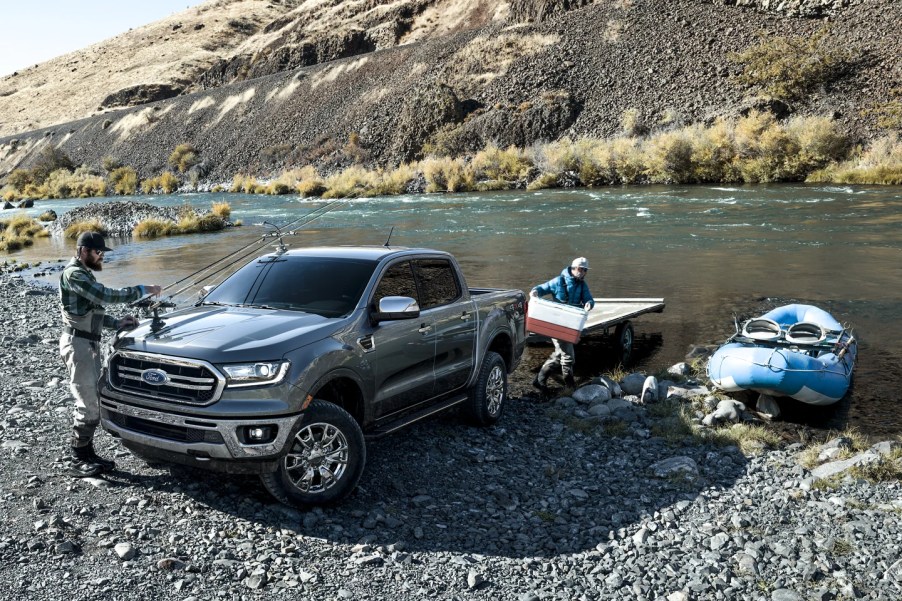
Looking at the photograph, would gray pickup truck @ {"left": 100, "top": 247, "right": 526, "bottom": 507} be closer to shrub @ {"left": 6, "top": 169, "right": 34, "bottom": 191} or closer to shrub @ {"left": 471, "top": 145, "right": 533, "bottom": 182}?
shrub @ {"left": 471, "top": 145, "right": 533, "bottom": 182}

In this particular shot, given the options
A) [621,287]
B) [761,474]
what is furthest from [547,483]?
[621,287]

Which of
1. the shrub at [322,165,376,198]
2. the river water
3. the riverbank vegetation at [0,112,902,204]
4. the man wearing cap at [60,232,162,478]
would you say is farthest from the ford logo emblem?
the shrub at [322,165,376,198]

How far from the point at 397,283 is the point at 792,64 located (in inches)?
2189

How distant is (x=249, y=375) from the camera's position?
503cm

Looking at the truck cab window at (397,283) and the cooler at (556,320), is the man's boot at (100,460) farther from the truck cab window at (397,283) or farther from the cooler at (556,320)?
the cooler at (556,320)

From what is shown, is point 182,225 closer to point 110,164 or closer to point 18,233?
point 18,233

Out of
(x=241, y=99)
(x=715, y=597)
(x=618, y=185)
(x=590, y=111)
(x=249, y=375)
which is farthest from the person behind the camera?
(x=241, y=99)

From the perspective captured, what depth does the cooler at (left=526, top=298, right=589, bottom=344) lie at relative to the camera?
10.6 metres

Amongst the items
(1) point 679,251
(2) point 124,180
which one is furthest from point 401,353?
(2) point 124,180

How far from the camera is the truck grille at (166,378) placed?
503cm

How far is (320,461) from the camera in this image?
540 centimetres

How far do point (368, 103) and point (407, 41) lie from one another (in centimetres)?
2310

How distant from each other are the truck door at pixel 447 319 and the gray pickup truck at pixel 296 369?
0.02 metres

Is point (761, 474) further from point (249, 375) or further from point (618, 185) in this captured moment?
point (618, 185)
